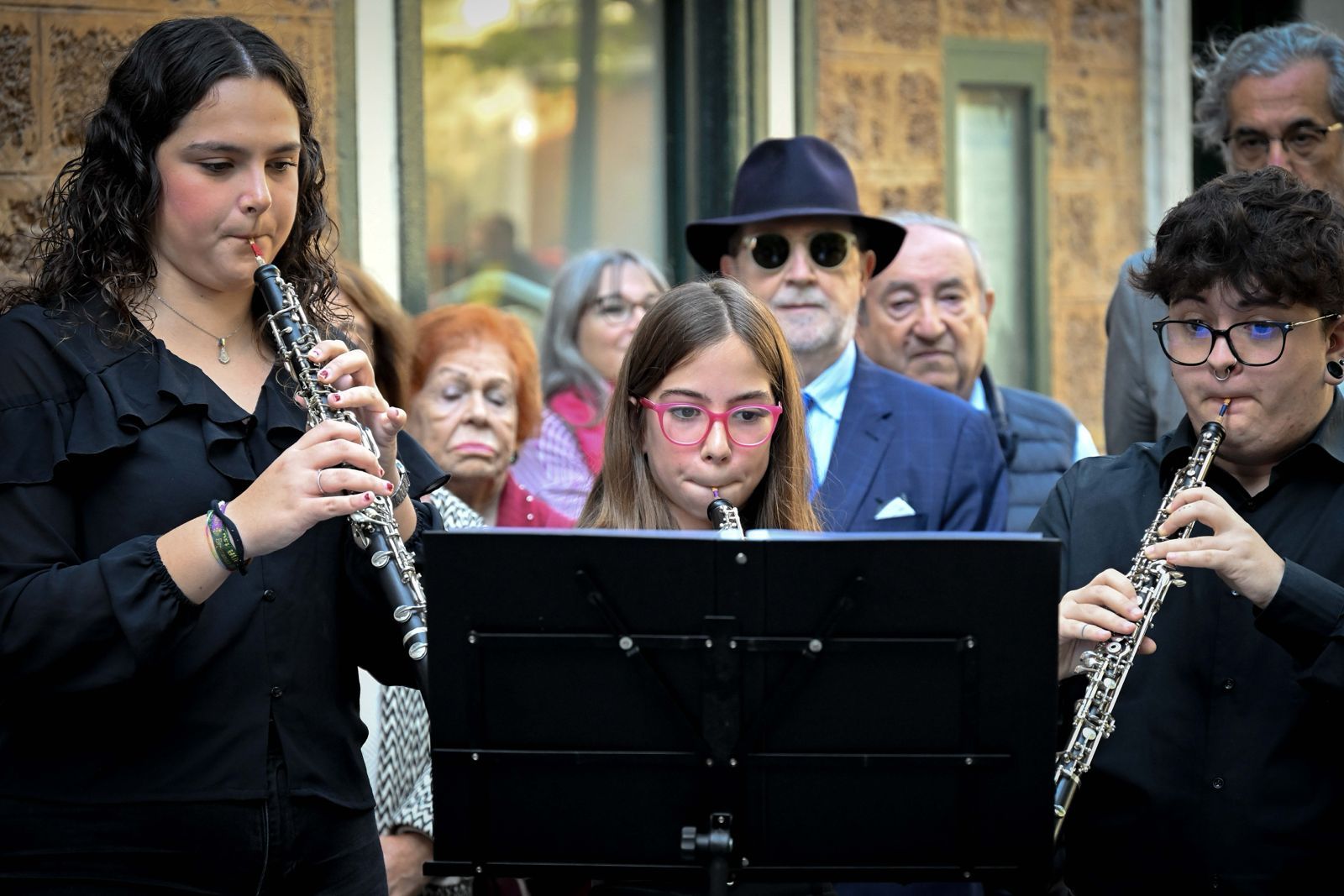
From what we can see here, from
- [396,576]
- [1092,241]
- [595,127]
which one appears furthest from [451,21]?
[396,576]

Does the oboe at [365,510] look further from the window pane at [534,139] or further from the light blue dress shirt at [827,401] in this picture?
the window pane at [534,139]

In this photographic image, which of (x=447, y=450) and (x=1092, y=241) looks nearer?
(x=447, y=450)

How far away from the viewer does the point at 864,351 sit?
4977mm

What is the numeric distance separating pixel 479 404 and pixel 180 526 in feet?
6.61

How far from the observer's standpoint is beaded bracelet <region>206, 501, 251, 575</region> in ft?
7.53

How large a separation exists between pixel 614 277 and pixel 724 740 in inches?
120

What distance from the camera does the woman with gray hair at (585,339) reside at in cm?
488

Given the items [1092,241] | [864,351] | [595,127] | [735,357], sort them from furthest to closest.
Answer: [1092,241] < [595,127] < [864,351] < [735,357]

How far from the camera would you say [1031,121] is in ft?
21.5

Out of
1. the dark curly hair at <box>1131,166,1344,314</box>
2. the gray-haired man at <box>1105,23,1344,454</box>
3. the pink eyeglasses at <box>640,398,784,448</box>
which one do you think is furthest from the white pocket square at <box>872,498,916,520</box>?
the dark curly hair at <box>1131,166,1344,314</box>

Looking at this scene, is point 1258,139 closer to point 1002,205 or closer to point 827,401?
point 827,401

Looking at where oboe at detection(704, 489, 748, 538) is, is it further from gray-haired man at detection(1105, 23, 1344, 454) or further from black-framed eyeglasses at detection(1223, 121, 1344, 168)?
black-framed eyeglasses at detection(1223, 121, 1344, 168)

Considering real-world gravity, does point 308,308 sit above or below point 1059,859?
above

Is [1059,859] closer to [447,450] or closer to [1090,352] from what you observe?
[447,450]
